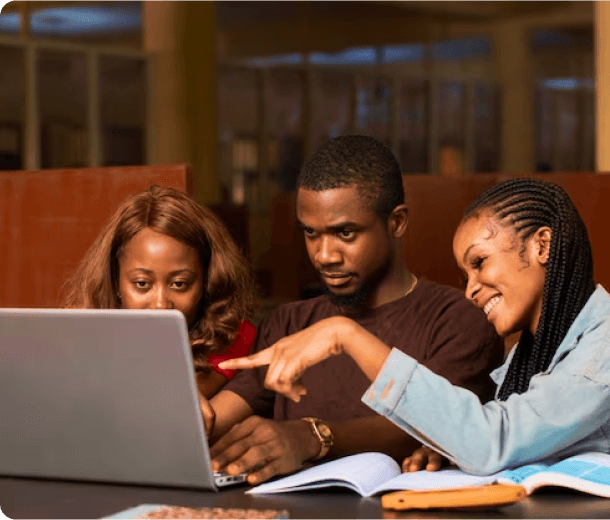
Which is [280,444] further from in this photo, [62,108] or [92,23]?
[92,23]

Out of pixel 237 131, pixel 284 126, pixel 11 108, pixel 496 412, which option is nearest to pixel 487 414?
pixel 496 412

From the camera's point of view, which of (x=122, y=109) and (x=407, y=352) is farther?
(x=122, y=109)

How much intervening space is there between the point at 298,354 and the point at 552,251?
1.36 feet

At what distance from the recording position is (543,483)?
1326 mm

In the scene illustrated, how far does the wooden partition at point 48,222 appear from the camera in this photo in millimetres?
2936

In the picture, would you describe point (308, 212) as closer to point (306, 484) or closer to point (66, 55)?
point (306, 484)

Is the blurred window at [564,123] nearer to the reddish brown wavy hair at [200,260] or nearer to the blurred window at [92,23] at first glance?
the blurred window at [92,23]

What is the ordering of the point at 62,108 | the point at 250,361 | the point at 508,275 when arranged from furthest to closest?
1. the point at 62,108
2. the point at 508,275
3. the point at 250,361

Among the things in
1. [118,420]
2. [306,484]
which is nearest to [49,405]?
[118,420]

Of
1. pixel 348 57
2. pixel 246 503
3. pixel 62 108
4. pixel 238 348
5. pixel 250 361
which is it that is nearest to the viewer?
pixel 246 503

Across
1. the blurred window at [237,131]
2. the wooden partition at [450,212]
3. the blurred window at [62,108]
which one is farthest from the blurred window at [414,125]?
the wooden partition at [450,212]

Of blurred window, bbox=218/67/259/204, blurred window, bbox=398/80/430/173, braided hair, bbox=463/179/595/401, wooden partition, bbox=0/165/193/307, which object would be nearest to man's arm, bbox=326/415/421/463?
braided hair, bbox=463/179/595/401

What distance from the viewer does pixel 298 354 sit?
1.37m

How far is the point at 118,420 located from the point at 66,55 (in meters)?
6.60
